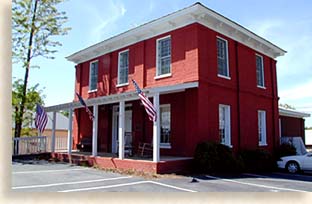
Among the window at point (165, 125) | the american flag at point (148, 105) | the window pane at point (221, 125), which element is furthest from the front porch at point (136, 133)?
the window pane at point (221, 125)

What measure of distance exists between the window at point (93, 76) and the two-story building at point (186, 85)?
71mm

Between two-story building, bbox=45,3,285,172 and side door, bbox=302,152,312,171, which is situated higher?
two-story building, bbox=45,3,285,172

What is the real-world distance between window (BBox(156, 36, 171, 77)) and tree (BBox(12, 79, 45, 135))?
11.1 m

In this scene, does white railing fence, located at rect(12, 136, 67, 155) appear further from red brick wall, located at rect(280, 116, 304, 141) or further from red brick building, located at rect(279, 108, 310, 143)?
red brick wall, located at rect(280, 116, 304, 141)

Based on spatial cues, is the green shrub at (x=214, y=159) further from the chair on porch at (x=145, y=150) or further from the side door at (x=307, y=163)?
the side door at (x=307, y=163)

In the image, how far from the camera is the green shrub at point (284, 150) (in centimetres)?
1705

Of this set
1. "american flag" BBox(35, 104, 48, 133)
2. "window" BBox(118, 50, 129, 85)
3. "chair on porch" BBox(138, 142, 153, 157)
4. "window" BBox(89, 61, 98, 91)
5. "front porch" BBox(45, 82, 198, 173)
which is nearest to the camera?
"front porch" BBox(45, 82, 198, 173)

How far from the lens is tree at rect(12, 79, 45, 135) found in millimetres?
20453

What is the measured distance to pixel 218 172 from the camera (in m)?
12.2

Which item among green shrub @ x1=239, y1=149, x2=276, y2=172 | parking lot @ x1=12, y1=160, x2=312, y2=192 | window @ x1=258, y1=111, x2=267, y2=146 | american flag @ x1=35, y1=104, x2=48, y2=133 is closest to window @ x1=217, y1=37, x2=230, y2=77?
green shrub @ x1=239, y1=149, x2=276, y2=172

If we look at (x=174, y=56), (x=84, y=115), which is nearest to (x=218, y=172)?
(x=174, y=56)

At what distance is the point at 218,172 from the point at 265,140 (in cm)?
626

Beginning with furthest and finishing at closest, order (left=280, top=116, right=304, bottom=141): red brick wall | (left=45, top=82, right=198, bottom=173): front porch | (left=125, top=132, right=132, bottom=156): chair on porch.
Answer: (left=280, top=116, right=304, bottom=141): red brick wall < (left=125, top=132, right=132, bottom=156): chair on porch < (left=45, top=82, right=198, bottom=173): front porch

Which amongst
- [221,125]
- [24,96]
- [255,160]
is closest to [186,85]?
[221,125]
